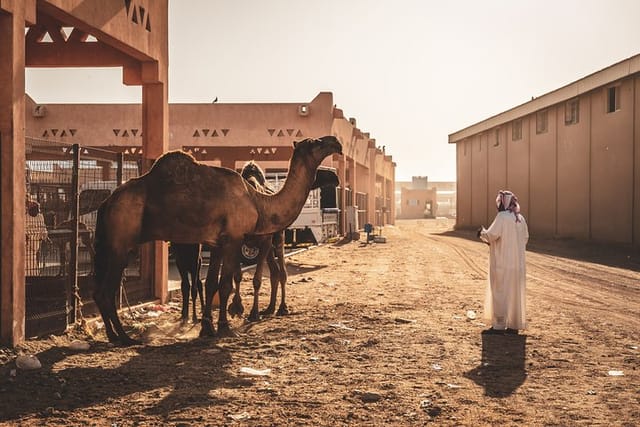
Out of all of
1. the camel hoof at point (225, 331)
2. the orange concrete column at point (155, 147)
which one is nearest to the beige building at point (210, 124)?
the orange concrete column at point (155, 147)

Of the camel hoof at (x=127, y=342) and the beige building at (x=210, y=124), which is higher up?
the beige building at (x=210, y=124)

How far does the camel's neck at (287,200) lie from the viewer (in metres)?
9.80

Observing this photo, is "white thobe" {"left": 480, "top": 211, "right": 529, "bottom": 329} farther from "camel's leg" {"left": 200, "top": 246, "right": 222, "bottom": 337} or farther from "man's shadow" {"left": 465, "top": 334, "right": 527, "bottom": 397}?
"camel's leg" {"left": 200, "top": 246, "right": 222, "bottom": 337}

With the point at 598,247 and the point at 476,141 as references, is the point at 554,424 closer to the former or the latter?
the point at 598,247

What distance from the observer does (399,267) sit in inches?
798

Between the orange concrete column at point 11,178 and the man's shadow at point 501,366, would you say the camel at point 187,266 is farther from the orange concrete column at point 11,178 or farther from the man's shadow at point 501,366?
the man's shadow at point 501,366

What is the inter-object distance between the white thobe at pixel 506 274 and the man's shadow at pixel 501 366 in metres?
0.29

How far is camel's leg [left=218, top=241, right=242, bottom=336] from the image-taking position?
30.1 feet

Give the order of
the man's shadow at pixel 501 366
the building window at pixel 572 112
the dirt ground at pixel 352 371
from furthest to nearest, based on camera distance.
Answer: the building window at pixel 572 112, the man's shadow at pixel 501 366, the dirt ground at pixel 352 371

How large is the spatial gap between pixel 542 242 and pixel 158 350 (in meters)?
27.0

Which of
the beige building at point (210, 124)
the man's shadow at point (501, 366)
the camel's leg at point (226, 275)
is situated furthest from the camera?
the beige building at point (210, 124)

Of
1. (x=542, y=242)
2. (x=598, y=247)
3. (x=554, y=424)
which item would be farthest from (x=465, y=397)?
(x=542, y=242)

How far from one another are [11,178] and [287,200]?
3830 mm

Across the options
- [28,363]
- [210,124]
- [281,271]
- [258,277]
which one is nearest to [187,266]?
[258,277]
